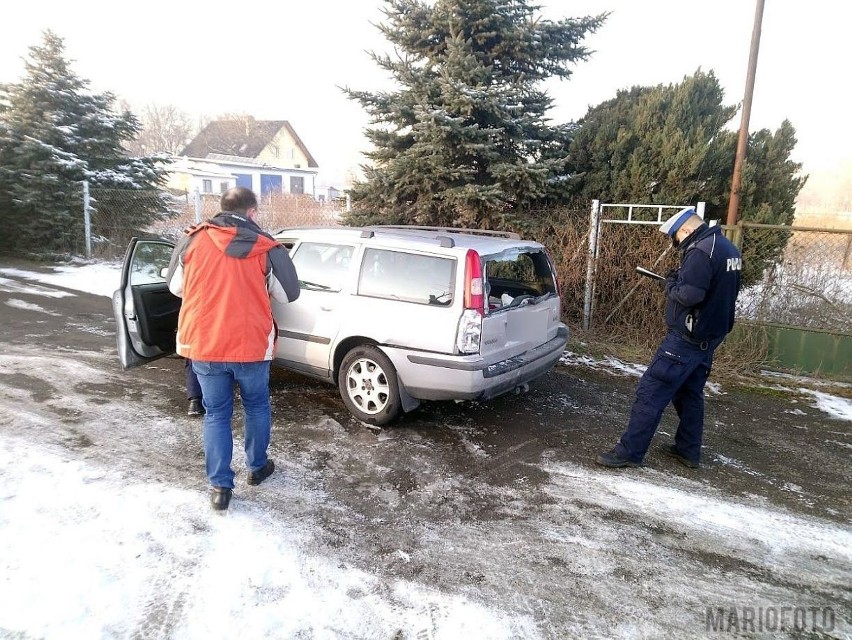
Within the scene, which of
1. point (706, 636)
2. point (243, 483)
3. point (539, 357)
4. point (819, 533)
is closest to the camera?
point (706, 636)

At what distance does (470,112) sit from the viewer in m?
7.76

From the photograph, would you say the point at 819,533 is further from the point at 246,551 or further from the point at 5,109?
the point at 5,109

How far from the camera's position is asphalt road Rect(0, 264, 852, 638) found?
2.69 m

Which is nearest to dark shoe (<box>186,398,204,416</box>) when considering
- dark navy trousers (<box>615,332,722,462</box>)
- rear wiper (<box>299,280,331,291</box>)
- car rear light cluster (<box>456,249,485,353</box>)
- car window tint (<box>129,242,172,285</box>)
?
car window tint (<box>129,242,172,285</box>)

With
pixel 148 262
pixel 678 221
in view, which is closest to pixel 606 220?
pixel 678 221

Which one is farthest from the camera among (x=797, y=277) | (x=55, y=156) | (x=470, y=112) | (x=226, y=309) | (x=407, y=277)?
(x=55, y=156)

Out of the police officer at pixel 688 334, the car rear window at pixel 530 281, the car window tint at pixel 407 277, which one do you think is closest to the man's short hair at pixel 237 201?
the car window tint at pixel 407 277

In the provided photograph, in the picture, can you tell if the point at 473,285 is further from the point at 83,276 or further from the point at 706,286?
the point at 83,276

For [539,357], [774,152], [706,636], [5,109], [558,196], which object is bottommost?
[706,636]

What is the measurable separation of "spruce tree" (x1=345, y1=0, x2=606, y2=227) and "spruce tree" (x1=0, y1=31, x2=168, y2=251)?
26.8ft

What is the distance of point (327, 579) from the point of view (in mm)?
2621

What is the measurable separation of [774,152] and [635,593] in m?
6.39

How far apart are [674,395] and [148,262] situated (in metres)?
4.54

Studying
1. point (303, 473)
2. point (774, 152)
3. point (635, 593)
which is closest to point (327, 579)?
point (303, 473)
